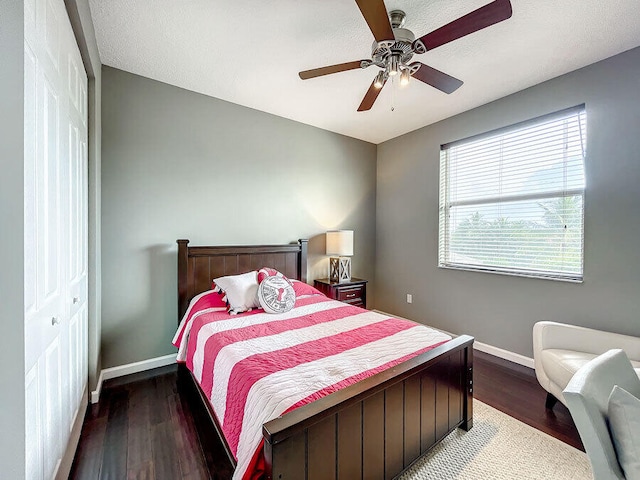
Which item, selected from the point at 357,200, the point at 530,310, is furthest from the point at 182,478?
the point at 357,200

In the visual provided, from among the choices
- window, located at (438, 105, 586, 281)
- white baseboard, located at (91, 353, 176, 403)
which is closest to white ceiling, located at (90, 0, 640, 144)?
window, located at (438, 105, 586, 281)

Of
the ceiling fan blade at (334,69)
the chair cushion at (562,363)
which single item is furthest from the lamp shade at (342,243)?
the chair cushion at (562,363)

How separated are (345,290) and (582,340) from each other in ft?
7.43

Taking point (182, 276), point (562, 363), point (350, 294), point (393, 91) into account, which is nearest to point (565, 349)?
point (562, 363)

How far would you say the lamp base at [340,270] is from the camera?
12.4 feet

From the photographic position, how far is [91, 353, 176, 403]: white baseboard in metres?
2.48

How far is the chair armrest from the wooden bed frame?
83 centimetres

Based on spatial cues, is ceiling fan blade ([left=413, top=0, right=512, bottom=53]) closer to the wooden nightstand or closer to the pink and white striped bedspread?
the pink and white striped bedspread

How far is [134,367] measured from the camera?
103 inches

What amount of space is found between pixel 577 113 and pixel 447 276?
2.02 metres

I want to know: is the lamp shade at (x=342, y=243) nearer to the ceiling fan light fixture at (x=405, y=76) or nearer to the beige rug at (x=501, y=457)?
the ceiling fan light fixture at (x=405, y=76)

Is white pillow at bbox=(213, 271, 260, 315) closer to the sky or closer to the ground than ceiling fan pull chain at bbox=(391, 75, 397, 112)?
closer to the ground

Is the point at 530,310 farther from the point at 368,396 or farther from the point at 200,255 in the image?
the point at 200,255

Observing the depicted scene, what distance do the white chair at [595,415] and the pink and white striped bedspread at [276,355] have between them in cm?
77
